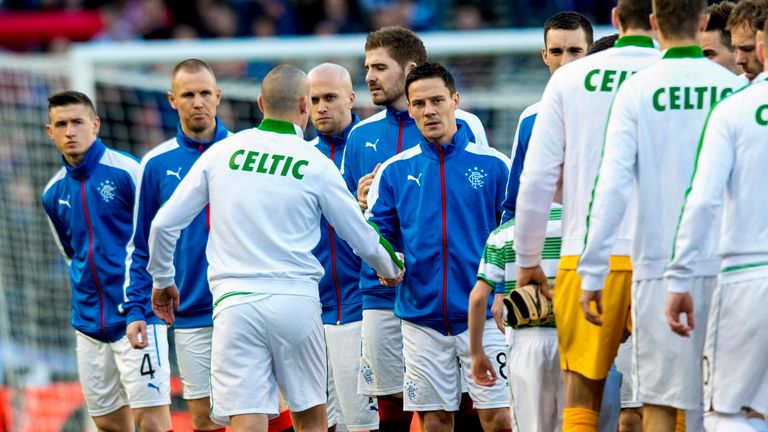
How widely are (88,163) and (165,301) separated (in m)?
1.82

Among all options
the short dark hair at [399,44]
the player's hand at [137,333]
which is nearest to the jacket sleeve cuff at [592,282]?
the short dark hair at [399,44]

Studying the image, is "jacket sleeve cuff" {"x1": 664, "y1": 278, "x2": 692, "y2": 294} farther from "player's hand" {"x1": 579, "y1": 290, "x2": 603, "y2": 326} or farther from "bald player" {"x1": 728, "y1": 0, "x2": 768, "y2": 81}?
"bald player" {"x1": 728, "y1": 0, "x2": 768, "y2": 81}

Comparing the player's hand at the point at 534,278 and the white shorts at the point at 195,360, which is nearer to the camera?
the player's hand at the point at 534,278

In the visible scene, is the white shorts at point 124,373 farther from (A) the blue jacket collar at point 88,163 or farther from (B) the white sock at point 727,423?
(B) the white sock at point 727,423

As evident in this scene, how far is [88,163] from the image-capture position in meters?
9.41

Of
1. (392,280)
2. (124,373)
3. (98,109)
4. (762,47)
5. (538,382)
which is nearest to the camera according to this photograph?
(762,47)

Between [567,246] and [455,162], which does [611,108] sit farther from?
[455,162]

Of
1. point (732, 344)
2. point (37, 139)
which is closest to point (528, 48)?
point (37, 139)

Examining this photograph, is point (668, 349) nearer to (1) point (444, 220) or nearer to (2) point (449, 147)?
(1) point (444, 220)

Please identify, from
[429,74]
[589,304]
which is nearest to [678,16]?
[589,304]

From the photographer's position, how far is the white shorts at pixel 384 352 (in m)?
8.50

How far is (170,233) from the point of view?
7.52 metres

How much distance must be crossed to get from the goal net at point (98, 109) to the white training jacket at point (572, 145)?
6.17m

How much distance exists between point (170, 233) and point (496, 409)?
208 centimetres
